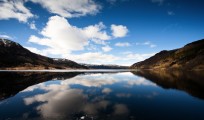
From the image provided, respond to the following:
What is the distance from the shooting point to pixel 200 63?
598 ft

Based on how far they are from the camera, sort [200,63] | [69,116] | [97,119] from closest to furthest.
Answer: [97,119] < [69,116] < [200,63]

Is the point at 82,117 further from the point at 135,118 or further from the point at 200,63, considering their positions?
the point at 200,63

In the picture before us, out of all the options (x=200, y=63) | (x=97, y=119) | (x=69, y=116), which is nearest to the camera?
(x=97, y=119)

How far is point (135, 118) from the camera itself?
17.0 m

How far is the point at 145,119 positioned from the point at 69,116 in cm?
685

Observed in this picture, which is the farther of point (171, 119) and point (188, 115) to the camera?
point (188, 115)

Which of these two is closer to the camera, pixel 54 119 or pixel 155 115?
pixel 54 119

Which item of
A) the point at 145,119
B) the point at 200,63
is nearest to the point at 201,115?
the point at 145,119

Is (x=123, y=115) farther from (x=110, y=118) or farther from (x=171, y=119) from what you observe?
(x=171, y=119)

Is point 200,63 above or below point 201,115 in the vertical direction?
above

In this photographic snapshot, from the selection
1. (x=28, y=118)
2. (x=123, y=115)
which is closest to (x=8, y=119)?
(x=28, y=118)

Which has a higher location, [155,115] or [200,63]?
[200,63]

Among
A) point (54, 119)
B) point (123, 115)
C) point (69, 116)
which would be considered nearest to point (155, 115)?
point (123, 115)

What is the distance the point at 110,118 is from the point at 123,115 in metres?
1.84
